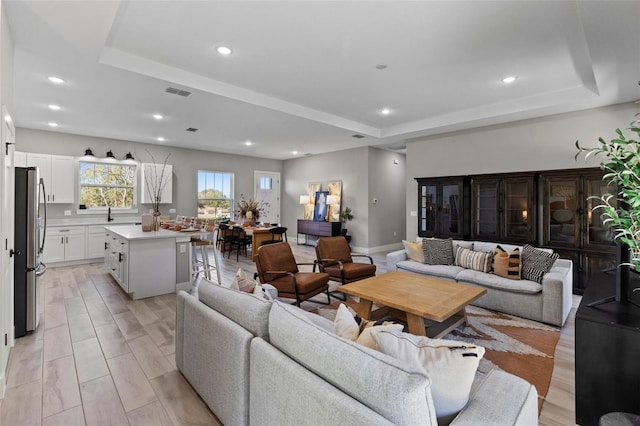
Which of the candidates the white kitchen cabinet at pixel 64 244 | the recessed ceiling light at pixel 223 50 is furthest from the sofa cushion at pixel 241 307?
the white kitchen cabinet at pixel 64 244

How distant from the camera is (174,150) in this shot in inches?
327

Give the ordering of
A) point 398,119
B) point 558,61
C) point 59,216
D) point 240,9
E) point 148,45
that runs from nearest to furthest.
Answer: point 240,9 → point 148,45 → point 558,61 → point 398,119 → point 59,216

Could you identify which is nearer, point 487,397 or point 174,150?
point 487,397

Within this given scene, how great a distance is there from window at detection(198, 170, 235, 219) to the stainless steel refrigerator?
232 inches

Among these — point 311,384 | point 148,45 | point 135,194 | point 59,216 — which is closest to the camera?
point 311,384

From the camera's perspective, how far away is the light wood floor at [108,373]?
6.48 ft

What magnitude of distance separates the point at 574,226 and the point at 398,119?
3.42m

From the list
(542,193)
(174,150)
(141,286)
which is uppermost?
(174,150)

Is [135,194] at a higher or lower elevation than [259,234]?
higher

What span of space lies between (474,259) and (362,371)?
374cm

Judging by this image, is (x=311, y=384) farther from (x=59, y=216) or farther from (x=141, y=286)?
(x=59, y=216)

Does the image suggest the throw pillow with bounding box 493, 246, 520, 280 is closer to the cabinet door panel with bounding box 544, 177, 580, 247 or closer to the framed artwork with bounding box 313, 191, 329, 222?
the cabinet door panel with bounding box 544, 177, 580, 247

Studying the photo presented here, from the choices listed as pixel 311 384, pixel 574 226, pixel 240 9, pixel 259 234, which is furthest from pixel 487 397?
pixel 259 234

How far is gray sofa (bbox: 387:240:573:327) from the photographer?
11.0 ft
